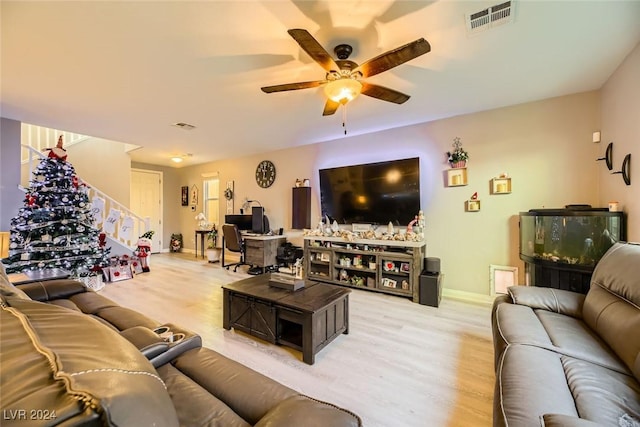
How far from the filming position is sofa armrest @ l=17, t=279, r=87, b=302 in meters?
2.00

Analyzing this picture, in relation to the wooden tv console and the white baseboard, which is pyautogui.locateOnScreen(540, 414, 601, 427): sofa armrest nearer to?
the wooden tv console

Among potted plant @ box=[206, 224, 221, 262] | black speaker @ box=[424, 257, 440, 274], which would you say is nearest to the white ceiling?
black speaker @ box=[424, 257, 440, 274]

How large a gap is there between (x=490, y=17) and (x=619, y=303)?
1955 mm

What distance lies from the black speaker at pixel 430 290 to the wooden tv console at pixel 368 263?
8 cm

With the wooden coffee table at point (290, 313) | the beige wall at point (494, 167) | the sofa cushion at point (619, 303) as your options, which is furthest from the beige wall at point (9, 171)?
the sofa cushion at point (619, 303)

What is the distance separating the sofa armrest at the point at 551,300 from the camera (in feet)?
6.06

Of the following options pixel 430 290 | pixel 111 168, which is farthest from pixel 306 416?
pixel 111 168

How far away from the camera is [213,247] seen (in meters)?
6.30

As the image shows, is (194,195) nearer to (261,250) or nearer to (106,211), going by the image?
(106,211)

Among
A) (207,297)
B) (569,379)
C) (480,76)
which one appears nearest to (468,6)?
(480,76)

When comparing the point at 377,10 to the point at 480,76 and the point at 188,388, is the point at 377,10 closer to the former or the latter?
the point at 480,76

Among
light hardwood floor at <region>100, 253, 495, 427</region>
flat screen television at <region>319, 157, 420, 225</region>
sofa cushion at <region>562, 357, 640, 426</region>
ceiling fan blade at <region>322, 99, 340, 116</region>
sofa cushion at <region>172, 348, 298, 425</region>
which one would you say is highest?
ceiling fan blade at <region>322, 99, 340, 116</region>

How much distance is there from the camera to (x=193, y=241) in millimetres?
7227

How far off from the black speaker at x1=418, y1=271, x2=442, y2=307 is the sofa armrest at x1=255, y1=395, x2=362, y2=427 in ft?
9.09
